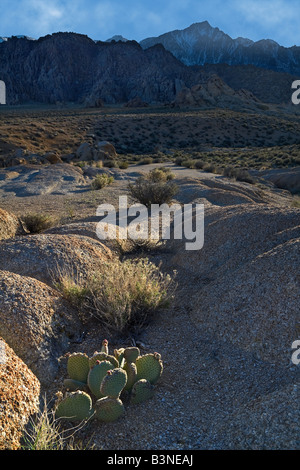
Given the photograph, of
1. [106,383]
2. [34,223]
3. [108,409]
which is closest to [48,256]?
[106,383]

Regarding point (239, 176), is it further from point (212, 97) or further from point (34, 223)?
point (212, 97)

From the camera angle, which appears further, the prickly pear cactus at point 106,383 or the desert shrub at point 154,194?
the desert shrub at point 154,194

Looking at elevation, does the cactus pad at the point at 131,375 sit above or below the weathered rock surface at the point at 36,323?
below

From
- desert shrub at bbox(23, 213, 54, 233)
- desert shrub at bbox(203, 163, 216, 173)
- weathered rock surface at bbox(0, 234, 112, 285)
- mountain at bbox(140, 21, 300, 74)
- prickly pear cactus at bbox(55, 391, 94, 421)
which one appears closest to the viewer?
prickly pear cactus at bbox(55, 391, 94, 421)

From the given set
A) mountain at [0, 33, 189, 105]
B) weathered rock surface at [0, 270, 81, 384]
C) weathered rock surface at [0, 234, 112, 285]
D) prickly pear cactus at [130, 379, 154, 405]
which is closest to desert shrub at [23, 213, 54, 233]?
weathered rock surface at [0, 234, 112, 285]

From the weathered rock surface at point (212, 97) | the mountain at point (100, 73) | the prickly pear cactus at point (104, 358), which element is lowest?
the prickly pear cactus at point (104, 358)

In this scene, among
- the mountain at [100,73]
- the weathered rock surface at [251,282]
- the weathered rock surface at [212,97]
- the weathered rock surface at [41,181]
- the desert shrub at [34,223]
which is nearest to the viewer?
the weathered rock surface at [251,282]

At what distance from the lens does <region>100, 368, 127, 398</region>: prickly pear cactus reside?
306 cm

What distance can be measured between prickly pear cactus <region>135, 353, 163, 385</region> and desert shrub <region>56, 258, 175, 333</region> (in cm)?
80

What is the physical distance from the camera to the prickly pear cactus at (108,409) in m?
2.95

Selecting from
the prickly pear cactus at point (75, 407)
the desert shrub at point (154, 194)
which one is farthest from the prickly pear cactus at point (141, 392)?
the desert shrub at point (154, 194)

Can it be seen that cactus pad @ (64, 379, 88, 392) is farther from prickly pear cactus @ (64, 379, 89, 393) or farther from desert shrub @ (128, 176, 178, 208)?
desert shrub @ (128, 176, 178, 208)

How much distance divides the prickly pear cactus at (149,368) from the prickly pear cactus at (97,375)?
289 millimetres

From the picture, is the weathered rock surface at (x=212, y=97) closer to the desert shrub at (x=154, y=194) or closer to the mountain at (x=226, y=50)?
the desert shrub at (x=154, y=194)
